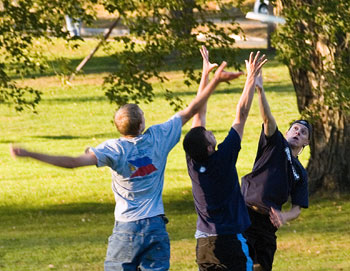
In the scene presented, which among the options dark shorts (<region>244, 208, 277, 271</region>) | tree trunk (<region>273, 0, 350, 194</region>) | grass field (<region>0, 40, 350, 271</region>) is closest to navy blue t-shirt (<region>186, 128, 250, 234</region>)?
dark shorts (<region>244, 208, 277, 271</region>)

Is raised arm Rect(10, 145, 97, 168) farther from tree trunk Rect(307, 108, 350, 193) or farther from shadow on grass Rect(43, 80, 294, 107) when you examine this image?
shadow on grass Rect(43, 80, 294, 107)

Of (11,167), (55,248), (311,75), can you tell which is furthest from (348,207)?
(11,167)

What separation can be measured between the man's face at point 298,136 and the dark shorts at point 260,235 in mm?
615

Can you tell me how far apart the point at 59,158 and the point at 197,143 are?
97 centimetres

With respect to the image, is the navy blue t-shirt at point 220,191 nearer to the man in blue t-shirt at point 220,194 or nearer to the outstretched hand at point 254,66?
the man in blue t-shirt at point 220,194

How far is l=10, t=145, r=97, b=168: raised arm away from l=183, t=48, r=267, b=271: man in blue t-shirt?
26.8 inches

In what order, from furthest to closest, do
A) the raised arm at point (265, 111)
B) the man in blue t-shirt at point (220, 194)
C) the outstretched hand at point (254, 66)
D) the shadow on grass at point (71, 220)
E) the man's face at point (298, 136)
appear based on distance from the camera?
the shadow on grass at point (71, 220) → the man's face at point (298, 136) → the raised arm at point (265, 111) → the outstretched hand at point (254, 66) → the man in blue t-shirt at point (220, 194)

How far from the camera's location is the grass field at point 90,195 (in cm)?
1327

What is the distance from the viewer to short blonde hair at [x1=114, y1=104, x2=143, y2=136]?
21.5 ft

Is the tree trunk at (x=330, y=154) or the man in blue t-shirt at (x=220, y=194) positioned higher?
the man in blue t-shirt at (x=220, y=194)

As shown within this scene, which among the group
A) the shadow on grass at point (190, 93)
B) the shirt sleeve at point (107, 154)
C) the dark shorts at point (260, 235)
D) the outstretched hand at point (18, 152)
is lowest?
the shadow on grass at point (190, 93)

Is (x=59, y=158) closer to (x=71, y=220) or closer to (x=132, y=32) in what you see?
(x=132, y=32)

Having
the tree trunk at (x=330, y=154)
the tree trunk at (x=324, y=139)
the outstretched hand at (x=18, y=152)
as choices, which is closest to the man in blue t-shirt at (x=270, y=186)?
the outstretched hand at (x=18, y=152)

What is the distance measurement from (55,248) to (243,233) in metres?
6.75
